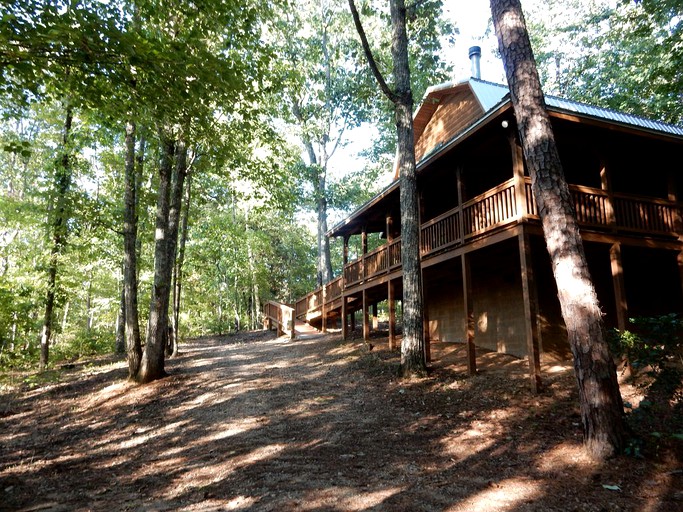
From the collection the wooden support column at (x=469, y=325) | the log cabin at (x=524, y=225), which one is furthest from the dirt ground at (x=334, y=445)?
the log cabin at (x=524, y=225)

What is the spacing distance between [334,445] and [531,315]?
4405 millimetres

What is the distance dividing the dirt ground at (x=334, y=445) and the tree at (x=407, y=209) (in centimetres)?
75

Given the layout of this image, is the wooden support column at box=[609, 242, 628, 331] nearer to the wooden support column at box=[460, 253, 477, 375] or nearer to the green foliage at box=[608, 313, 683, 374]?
the wooden support column at box=[460, 253, 477, 375]

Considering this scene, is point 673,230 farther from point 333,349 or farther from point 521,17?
point 333,349

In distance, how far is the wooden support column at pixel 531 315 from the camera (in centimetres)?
757

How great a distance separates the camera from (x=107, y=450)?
21.2ft

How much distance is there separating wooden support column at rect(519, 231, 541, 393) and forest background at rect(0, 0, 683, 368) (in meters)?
6.38

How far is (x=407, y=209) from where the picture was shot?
392 inches

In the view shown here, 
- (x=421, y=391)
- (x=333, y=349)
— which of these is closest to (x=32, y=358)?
(x=333, y=349)

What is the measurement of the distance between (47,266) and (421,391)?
12195 millimetres

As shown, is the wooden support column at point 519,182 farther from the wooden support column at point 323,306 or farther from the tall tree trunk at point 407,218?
the wooden support column at point 323,306

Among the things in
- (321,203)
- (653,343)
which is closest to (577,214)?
(653,343)

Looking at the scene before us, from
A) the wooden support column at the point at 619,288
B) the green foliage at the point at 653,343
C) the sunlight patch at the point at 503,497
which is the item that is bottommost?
the sunlight patch at the point at 503,497

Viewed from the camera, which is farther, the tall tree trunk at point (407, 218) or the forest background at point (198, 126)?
the tall tree trunk at point (407, 218)
